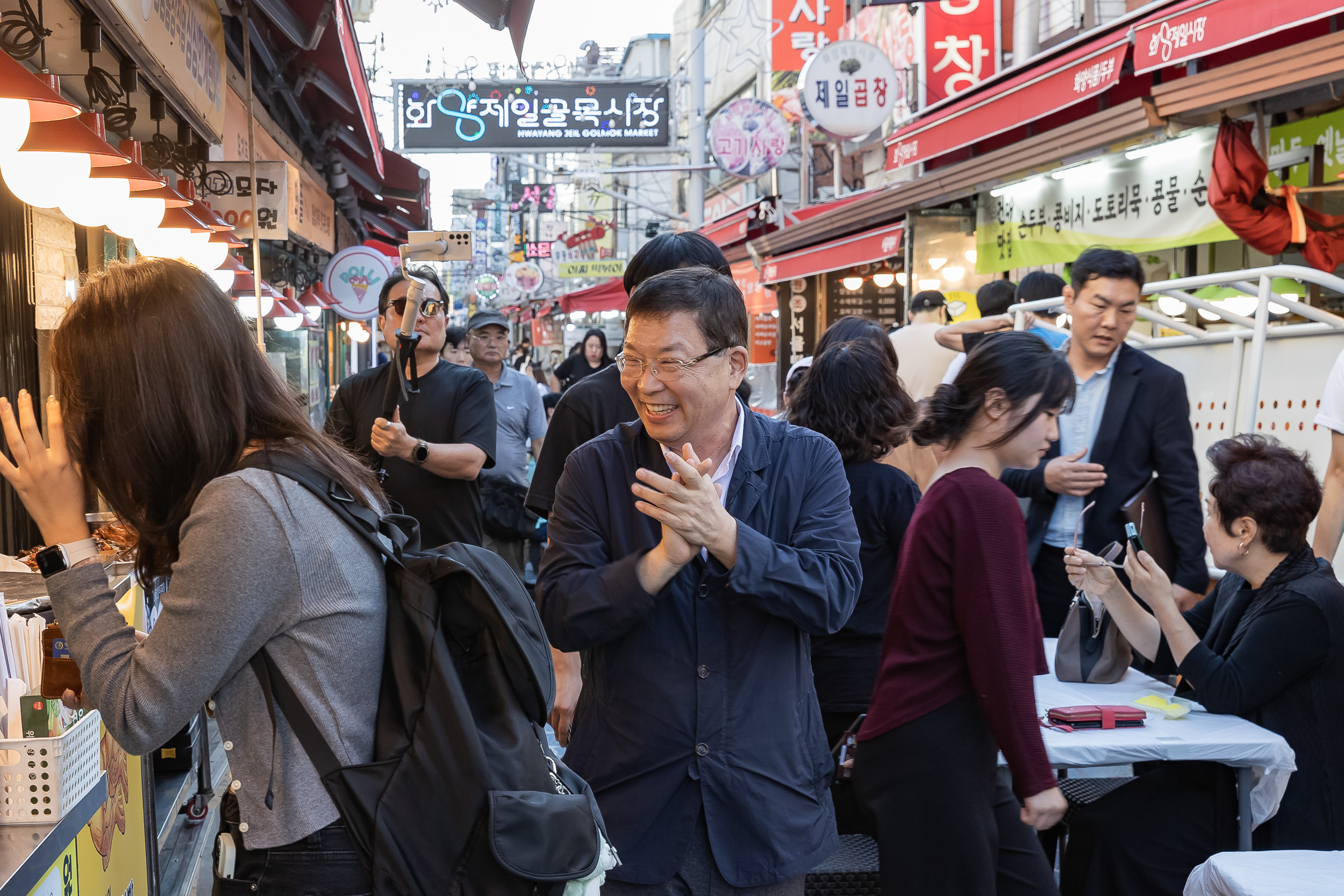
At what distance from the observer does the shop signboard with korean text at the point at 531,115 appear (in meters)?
19.2

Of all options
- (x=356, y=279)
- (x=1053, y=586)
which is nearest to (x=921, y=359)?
(x=1053, y=586)

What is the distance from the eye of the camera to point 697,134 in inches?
711

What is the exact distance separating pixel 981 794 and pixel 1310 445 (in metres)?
3.00

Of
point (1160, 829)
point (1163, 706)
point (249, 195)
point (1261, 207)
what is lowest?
point (1160, 829)

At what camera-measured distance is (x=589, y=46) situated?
35.1 m

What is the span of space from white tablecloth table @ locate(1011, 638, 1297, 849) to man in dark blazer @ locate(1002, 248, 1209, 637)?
0.81 m

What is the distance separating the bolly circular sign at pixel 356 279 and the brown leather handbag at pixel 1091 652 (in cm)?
965

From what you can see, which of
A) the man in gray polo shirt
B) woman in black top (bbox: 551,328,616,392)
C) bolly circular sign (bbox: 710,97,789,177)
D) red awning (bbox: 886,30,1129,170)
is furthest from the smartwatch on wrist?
bolly circular sign (bbox: 710,97,789,177)

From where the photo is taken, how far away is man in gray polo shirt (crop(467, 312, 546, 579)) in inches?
270

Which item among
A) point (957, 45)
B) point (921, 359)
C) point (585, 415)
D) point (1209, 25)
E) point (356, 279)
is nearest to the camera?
point (585, 415)

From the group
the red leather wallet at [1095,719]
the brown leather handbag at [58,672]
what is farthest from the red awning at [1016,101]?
the brown leather handbag at [58,672]

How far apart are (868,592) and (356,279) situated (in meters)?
9.95

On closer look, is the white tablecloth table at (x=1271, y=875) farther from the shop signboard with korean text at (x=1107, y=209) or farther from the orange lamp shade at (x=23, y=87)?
the shop signboard with korean text at (x=1107, y=209)

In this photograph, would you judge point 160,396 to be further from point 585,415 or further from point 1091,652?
point 1091,652
